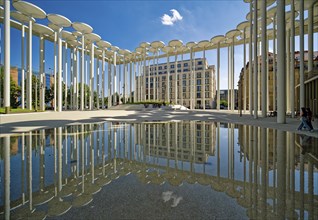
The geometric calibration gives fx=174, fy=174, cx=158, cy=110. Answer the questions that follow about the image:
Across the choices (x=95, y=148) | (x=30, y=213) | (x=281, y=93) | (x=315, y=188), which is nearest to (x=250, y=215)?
(x=315, y=188)

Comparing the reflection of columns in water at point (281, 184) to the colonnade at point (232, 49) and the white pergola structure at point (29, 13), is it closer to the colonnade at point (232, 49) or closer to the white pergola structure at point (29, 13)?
the colonnade at point (232, 49)

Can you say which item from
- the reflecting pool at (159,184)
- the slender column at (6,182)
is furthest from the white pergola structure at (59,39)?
the reflecting pool at (159,184)

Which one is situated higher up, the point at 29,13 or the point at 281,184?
the point at 29,13

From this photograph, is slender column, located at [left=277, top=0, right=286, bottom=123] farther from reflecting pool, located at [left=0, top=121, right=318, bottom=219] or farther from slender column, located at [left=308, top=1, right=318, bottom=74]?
slender column, located at [left=308, top=1, right=318, bottom=74]

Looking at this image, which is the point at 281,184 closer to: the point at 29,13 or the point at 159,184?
the point at 159,184

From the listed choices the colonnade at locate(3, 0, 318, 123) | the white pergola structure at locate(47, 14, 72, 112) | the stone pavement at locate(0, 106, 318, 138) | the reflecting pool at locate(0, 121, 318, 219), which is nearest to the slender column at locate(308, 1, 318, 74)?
the colonnade at locate(3, 0, 318, 123)

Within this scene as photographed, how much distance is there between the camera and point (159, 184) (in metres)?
3.32

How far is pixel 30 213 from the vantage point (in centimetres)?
236

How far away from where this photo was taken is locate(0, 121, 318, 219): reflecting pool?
7.94 feet

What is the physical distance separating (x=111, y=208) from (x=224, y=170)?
8.77 ft

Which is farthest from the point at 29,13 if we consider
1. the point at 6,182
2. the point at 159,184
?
the point at 159,184

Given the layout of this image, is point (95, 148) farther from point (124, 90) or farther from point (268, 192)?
point (124, 90)

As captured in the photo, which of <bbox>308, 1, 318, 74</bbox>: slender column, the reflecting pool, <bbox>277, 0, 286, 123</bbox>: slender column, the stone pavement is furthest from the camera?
<bbox>308, 1, 318, 74</bbox>: slender column

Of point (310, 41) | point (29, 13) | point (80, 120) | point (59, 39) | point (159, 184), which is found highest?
point (29, 13)
